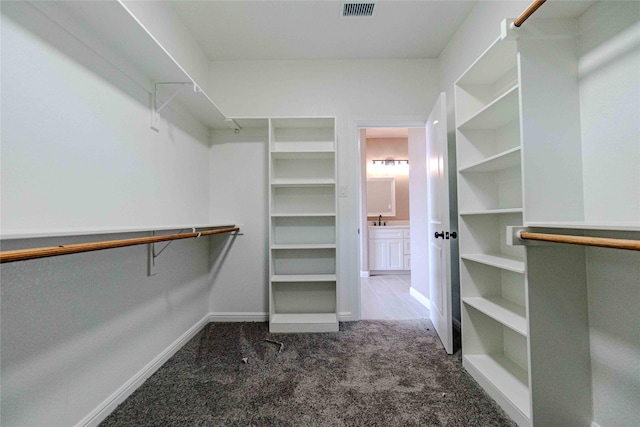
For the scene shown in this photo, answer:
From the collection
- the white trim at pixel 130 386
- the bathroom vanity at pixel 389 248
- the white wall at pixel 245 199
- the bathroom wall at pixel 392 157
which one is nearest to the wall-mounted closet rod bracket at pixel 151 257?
the white trim at pixel 130 386

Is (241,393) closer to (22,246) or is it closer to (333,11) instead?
(22,246)

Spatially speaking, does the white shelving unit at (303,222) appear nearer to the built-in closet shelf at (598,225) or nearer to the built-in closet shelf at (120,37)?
the built-in closet shelf at (120,37)

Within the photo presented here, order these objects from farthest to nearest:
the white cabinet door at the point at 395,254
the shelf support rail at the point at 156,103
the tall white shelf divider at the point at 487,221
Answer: the white cabinet door at the point at 395,254, the shelf support rail at the point at 156,103, the tall white shelf divider at the point at 487,221

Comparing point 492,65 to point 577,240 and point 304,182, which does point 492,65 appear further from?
point 304,182

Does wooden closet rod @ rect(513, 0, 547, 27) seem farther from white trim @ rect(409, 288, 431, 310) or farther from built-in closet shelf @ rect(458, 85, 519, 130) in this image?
white trim @ rect(409, 288, 431, 310)

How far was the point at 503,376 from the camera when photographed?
4.84 ft

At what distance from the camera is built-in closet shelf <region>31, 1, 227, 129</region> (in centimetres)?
106

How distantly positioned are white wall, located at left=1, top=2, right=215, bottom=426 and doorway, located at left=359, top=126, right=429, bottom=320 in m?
2.11

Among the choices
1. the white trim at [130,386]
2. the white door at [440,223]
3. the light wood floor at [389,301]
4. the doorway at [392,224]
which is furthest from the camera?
the doorway at [392,224]

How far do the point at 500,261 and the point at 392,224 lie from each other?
3.71m

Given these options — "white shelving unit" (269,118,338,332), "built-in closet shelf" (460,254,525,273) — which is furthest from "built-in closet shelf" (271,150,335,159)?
"built-in closet shelf" (460,254,525,273)

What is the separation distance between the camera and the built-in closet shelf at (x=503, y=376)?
1288 millimetres

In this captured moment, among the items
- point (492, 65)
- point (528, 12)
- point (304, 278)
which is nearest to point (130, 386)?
point (304, 278)

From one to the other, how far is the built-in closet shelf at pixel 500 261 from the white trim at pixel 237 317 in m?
1.94
